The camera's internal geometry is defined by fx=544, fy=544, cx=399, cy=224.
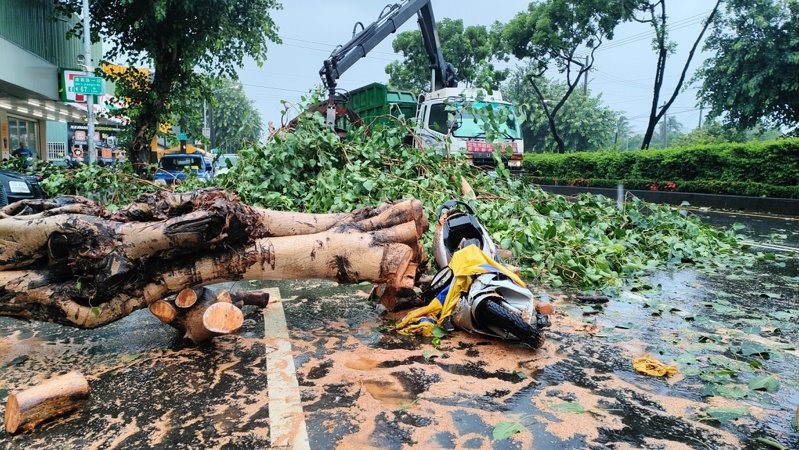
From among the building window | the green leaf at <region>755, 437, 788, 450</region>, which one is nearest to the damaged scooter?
the green leaf at <region>755, 437, 788, 450</region>

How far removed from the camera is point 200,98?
15086 mm

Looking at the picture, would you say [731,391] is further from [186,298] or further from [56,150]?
[56,150]

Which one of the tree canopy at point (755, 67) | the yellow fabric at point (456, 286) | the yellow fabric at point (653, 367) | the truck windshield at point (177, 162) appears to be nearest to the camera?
the yellow fabric at point (653, 367)

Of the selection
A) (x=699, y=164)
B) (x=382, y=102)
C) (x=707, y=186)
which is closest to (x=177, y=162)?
(x=382, y=102)

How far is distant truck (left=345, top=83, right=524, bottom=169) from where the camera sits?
8.56 metres

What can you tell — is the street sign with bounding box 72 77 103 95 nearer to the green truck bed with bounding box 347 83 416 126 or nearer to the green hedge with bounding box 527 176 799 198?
the green truck bed with bounding box 347 83 416 126

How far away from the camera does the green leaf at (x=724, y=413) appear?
95.1 inches

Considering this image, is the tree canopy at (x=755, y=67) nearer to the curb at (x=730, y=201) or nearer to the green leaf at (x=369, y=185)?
the curb at (x=730, y=201)

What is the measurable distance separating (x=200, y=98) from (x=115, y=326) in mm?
12525

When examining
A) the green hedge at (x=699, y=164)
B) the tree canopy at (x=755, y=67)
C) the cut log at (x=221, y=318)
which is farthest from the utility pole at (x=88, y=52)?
the tree canopy at (x=755, y=67)

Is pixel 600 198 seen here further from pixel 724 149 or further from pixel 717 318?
pixel 724 149

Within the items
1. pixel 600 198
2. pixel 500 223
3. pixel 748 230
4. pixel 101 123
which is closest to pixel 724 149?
pixel 748 230

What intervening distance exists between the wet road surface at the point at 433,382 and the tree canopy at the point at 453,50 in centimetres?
3134

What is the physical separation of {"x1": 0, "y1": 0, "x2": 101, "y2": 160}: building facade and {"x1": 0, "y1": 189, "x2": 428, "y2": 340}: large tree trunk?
12.7 meters
